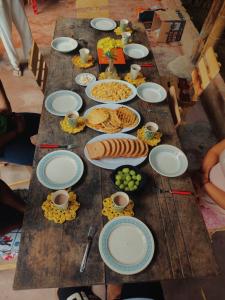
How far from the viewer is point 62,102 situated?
8.32 ft

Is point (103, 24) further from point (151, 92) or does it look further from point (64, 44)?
point (151, 92)

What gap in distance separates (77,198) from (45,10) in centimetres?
585

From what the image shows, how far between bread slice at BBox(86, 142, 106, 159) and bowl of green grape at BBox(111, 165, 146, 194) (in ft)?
0.65

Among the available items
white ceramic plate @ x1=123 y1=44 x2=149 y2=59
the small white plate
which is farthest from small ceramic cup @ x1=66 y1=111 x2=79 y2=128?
white ceramic plate @ x1=123 y1=44 x2=149 y2=59

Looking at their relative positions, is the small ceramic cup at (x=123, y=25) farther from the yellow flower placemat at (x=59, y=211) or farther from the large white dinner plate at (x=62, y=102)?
the yellow flower placemat at (x=59, y=211)

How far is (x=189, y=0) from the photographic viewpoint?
265 inches

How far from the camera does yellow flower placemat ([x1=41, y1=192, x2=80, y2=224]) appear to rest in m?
1.74

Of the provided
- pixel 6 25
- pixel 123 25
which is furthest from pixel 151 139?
pixel 6 25

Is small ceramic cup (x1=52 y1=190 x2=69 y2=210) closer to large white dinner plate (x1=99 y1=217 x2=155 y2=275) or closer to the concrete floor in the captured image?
large white dinner plate (x1=99 y1=217 x2=155 y2=275)

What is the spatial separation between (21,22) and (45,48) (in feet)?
2.93

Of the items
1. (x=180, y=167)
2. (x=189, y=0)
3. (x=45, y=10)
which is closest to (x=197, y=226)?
(x=180, y=167)

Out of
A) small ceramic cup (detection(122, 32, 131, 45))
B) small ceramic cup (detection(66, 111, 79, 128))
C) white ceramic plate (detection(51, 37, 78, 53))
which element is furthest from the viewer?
small ceramic cup (detection(122, 32, 131, 45))

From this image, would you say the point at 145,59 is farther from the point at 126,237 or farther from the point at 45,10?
the point at 45,10

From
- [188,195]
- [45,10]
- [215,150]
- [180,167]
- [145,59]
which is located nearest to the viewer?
[188,195]
